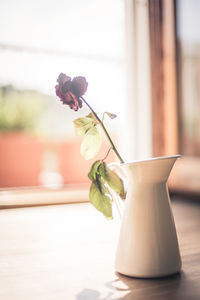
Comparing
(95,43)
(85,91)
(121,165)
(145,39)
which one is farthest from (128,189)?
(95,43)

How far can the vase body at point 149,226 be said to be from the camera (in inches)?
20.6

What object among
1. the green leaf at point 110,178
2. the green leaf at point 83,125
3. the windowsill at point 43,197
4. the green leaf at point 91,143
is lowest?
the windowsill at point 43,197

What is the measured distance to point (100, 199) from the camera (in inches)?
22.1

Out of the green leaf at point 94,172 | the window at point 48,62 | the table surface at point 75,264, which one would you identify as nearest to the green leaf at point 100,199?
the green leaf at point 94,172

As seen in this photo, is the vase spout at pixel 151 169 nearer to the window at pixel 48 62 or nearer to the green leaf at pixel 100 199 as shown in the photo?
the green leaf at pixel 100 199

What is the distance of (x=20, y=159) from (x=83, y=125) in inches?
167

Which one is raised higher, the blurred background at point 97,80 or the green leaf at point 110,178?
the blurred background at point 97,80

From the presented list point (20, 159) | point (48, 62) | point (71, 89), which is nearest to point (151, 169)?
point (71, 89)

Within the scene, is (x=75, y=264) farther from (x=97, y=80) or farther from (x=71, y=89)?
(x=97, y=80)

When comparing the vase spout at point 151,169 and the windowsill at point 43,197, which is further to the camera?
the windowsill at point 43,197

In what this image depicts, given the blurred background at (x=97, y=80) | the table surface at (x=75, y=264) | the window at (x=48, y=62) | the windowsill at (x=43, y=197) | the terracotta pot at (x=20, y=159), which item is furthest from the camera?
the terracotta pot at (x=20, y=159)

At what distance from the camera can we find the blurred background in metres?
1.96

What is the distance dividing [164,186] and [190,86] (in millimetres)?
1523

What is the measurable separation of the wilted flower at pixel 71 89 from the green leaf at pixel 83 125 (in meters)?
0.03
